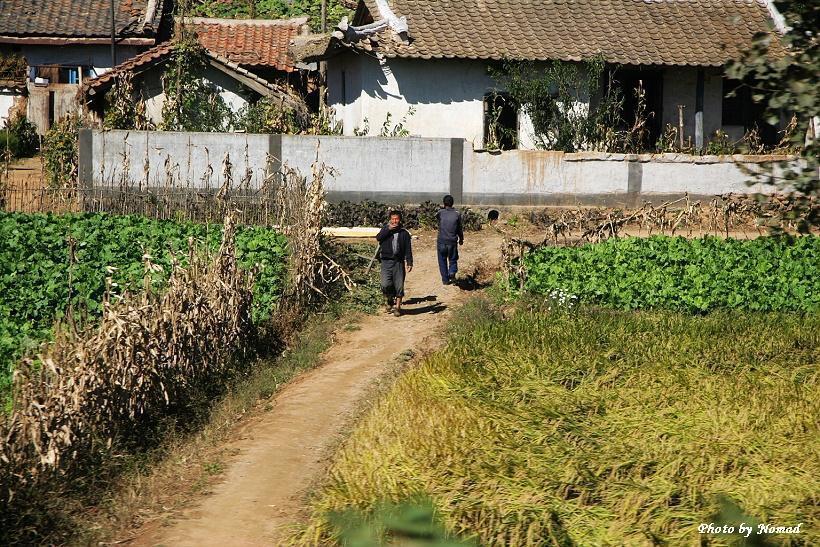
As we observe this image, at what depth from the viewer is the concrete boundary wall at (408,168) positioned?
22.1 metres

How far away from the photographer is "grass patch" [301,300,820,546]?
28.7 feet

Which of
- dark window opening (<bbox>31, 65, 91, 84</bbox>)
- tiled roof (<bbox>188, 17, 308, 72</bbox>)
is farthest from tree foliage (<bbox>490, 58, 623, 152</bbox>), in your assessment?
dark window opening (<bbox>31, 65, 91, 84</bbox>)

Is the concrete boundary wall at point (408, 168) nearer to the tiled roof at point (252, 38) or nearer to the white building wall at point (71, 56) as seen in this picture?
the tiled roof at point (252, 38)

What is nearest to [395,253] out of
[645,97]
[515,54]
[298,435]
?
[298,435]

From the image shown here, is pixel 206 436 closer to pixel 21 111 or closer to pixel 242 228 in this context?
pixel 242 228

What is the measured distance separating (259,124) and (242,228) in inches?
278

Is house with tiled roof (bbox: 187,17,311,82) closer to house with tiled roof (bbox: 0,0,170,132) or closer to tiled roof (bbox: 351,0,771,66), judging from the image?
house with tiled roof (bbox: 0,0,170,132)

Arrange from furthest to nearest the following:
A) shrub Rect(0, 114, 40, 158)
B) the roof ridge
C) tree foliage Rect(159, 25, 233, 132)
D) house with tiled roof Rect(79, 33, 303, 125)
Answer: the roof ridge < shrub Rect(0, 114, 40, 158) < house with tiled roof Rect(79, 33, 303, 125) < tree foliage Rect(159, 25, 233, 132)

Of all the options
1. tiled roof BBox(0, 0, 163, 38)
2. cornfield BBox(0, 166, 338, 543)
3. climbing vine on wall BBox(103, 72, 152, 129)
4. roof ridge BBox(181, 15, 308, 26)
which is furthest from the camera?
roof ridge BBox(181, 15, 308, 26)

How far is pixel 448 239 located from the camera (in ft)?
57.9

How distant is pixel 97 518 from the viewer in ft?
31.3

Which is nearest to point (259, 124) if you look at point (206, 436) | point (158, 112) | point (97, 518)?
point (158, 112)

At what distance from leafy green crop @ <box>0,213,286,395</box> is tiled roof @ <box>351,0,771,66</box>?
28.9ft

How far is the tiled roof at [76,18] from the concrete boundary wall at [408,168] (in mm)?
11655
